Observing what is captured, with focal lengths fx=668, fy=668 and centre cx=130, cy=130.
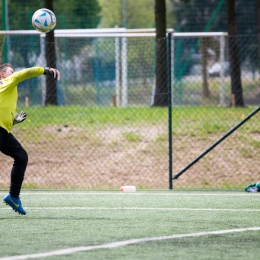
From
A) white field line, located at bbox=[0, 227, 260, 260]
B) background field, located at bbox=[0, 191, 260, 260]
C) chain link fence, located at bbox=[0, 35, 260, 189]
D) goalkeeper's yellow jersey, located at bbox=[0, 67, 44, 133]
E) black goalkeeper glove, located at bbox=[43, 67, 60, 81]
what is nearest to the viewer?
white field line, located at bbox=[0, 227, 260, 260]

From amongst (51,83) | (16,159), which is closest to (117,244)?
(16,159)

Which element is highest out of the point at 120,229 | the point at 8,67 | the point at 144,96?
the point at 8,67

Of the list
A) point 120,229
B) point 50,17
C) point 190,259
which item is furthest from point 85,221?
point 50,17

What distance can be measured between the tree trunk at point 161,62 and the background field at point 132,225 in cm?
553

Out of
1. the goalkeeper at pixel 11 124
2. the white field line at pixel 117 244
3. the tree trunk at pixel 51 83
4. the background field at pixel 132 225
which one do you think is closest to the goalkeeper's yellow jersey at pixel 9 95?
the goalkeeper at pixel 11 124

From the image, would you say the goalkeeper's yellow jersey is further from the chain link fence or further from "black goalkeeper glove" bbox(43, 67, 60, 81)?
the chain link fence

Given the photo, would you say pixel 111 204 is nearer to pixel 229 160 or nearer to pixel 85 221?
pixel 85 221

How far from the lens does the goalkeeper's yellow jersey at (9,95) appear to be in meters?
7.15

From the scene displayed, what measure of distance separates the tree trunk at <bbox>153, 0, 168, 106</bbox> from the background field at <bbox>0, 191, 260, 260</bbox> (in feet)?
18.1

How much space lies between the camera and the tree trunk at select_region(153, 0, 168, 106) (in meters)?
15.3

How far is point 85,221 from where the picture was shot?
7.02 metres

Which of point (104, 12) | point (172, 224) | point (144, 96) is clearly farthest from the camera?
point (104, 12)

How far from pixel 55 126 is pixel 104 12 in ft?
82.3

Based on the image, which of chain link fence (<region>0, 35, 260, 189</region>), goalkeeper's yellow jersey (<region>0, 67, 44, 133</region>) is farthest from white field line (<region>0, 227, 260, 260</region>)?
chain link fence (<region>0, 35, 260, 189</region>)
